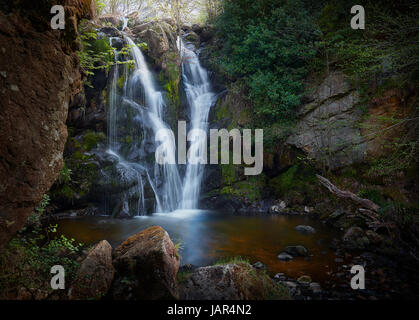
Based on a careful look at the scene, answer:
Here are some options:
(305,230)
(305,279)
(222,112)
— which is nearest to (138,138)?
(222,112)

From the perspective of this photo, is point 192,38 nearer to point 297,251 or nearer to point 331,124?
point 331,124

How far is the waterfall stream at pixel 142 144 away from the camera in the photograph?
10273mm

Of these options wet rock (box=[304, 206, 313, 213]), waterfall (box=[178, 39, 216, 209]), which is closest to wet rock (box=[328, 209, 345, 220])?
wet rock (box=[304, 206, 313, 213])

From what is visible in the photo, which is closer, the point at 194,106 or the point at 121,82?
the point at 121,82

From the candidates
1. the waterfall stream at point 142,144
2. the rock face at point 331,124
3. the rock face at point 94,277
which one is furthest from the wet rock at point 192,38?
the rock face at point 94,277

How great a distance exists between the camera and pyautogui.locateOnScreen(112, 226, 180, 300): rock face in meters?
3.04

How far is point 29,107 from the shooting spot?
99.6 inches

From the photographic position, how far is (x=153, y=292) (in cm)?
301

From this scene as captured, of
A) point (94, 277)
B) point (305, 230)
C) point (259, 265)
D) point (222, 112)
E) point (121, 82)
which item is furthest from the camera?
point (222, 112)

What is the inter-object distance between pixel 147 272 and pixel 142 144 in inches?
353

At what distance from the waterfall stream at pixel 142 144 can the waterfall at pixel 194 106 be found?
0.17 ft
